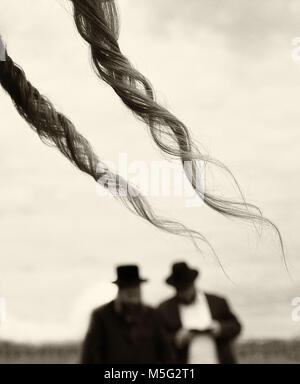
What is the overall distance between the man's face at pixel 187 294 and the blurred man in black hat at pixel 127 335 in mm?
95

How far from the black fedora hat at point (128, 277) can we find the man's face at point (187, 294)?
4.7 inches

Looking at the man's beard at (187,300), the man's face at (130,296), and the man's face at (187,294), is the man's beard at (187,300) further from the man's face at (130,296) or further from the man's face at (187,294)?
the man's face at (130,296)

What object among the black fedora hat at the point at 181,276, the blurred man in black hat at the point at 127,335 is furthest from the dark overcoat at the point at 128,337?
the black fedora hat at the point at 181,276

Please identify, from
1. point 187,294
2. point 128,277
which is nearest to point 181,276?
point 187,294

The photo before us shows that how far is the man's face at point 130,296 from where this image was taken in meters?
1.97

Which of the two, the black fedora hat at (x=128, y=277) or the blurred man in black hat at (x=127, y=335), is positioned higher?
the black fedora hat at (x=128, y=277)

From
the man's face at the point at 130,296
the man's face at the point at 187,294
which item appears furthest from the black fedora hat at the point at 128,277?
the man's face at the point at 187,294

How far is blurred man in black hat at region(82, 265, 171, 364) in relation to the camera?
1.93 metres

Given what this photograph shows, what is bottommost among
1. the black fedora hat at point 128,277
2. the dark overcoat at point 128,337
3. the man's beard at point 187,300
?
the dark overcoat at point 128,337

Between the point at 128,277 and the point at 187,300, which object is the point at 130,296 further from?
the point at 187,300

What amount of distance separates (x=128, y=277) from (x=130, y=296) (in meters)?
0.06

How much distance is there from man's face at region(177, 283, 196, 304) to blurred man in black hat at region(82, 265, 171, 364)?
0.10 meters
